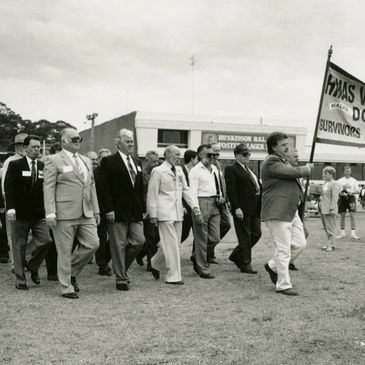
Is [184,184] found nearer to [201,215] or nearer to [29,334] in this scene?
[201,215]

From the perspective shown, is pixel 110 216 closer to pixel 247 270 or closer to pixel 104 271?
pixel 104 271

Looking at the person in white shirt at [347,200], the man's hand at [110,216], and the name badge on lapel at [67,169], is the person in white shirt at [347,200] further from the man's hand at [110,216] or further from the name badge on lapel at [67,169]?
the name badge on lapel at [67,169]

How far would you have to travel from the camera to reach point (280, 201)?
Answer: 23.6 ft

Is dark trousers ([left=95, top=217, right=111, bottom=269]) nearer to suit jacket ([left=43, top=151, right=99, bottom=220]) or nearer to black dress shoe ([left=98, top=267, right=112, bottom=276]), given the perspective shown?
black dress shoe ([left=98, top=267, right=112, bottom=276])

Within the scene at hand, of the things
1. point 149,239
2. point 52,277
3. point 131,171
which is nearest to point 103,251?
point 149,239

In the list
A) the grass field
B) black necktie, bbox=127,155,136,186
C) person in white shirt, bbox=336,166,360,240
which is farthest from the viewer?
person in white shirt, bbox=336,166,360,240

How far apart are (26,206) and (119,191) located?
3.96 ft

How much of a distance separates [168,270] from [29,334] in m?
2.98

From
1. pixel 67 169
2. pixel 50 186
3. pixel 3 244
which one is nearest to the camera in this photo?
pixel 50 186

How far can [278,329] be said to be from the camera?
17.6 ft

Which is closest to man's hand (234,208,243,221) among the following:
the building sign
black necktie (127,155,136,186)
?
black necktie (127,155,136,186)

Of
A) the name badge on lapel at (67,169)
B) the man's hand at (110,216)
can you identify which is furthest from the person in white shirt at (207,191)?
the name badge on lapel at (67,169)

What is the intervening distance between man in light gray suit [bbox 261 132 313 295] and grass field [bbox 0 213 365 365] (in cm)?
33

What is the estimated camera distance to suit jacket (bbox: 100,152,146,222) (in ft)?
24.6
